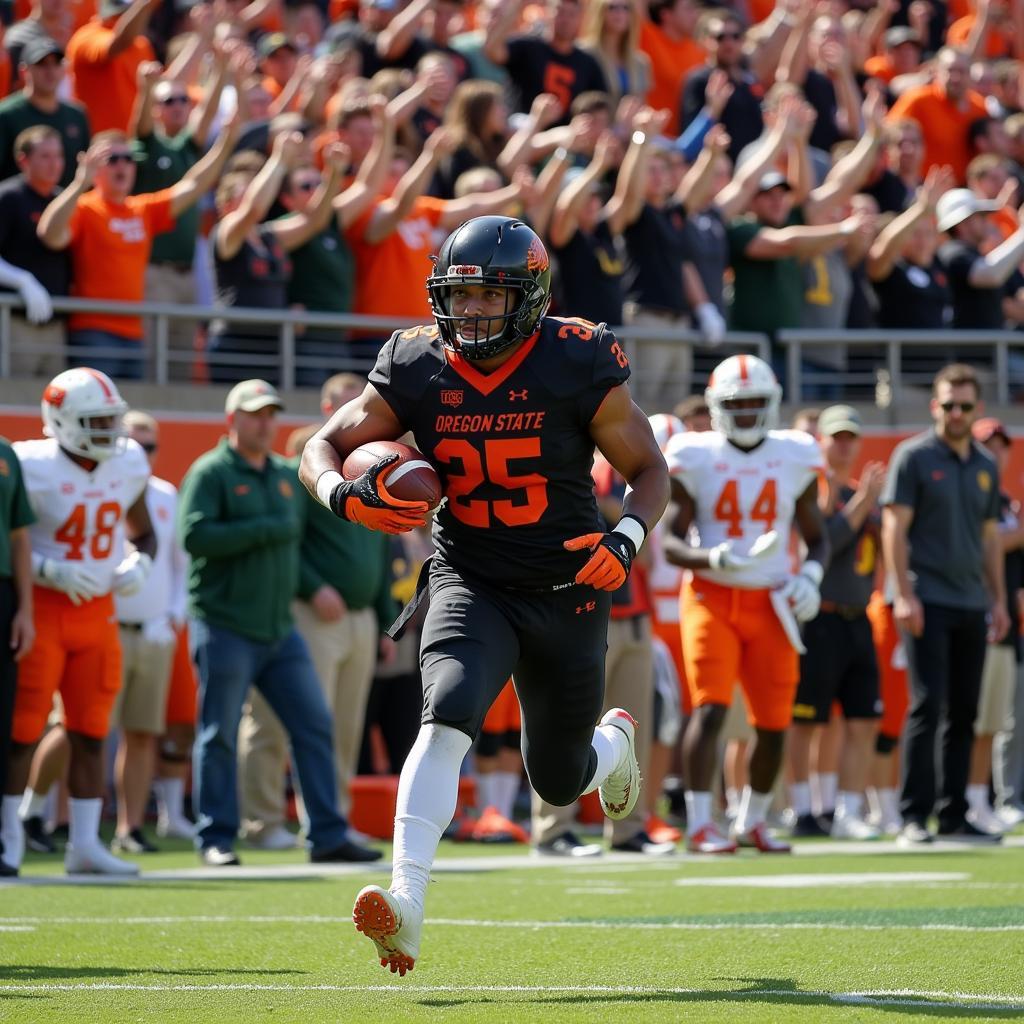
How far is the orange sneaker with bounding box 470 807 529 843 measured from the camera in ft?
33.5

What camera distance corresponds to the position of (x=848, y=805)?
35.3ft

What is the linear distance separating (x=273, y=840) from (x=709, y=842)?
2.18 meters

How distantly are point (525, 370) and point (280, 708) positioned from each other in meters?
3.94

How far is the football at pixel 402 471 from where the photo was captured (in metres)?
4.95

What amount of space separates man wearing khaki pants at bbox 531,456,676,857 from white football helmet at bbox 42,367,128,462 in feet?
7.32

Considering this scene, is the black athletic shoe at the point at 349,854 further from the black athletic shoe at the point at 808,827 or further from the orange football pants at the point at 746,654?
the black athletic shoe at the point at 808,827

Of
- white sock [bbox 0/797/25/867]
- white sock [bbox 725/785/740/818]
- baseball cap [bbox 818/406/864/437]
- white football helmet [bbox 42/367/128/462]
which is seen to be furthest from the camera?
baseball cap [bbox 818/406/864/437]

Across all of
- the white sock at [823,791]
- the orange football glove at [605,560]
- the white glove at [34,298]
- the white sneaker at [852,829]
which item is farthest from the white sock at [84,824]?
the white sock at [823,791]

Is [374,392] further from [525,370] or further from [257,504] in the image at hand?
[257,504]

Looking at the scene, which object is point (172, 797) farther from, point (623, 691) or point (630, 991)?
point (630, 991)

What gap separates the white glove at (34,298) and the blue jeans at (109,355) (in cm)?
38

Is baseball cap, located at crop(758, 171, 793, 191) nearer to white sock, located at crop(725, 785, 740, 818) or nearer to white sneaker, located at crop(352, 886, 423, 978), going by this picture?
white sock, located at crop(725, 785, 740, 818)

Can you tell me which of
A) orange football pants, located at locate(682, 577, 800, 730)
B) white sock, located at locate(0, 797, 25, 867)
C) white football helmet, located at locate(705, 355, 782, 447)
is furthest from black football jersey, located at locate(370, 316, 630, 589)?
white football helmet, located at locate(705, 355, 782, 447)

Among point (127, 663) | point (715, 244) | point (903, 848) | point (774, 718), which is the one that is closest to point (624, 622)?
point (774, 718)
